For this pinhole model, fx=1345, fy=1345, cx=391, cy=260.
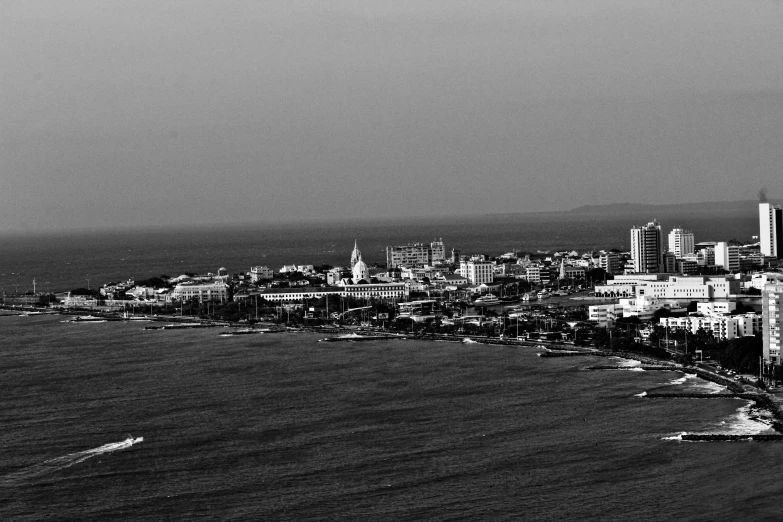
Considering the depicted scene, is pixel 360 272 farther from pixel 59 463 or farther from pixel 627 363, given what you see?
pixel 59 463

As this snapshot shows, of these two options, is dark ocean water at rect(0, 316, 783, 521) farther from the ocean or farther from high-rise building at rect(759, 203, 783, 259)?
high-rise building at rect(759, 203, 783, 259)

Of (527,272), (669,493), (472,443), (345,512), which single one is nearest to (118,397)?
(472,443)

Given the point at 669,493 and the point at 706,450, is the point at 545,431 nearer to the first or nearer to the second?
the point at 706,450

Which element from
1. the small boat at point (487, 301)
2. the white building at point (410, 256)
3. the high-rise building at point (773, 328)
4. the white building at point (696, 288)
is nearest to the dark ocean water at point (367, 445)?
the high-rise building at point (773, 328)

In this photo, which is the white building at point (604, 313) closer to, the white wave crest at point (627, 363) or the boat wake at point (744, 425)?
the white wave crest at point (627, 363)

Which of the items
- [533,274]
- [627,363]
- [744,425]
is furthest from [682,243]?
[744,425]

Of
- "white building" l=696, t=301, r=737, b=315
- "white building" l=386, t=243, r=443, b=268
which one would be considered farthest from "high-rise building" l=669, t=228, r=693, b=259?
"white building" l=696, t=301, r=737, b=315
